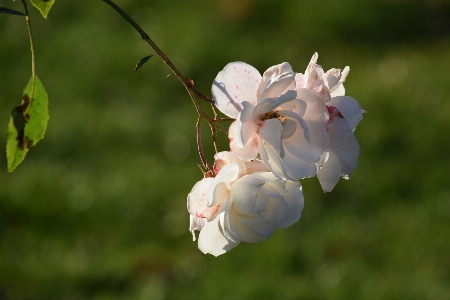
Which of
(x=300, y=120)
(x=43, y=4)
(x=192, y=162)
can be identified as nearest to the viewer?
(x=300, y=120)

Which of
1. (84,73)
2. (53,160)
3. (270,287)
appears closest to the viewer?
(270,287)

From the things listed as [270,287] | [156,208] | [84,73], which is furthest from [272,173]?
[84,73]

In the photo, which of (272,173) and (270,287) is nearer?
(272,173)

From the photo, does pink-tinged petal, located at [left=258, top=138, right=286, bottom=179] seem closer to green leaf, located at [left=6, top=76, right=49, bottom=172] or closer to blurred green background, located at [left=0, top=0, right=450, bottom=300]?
green leaf, located at [left=6, top=76, right=49, bottom=172]

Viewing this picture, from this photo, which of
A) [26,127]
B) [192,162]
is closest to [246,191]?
[26,127]

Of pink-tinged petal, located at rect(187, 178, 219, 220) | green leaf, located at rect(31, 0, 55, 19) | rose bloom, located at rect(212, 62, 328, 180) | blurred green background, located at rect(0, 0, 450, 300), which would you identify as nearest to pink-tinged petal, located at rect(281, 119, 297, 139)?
rose bloom, located at rect(212, 62, 328, 180)

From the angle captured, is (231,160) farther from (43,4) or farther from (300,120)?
(43,4)

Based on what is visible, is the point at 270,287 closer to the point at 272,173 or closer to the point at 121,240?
the point at 121,240
